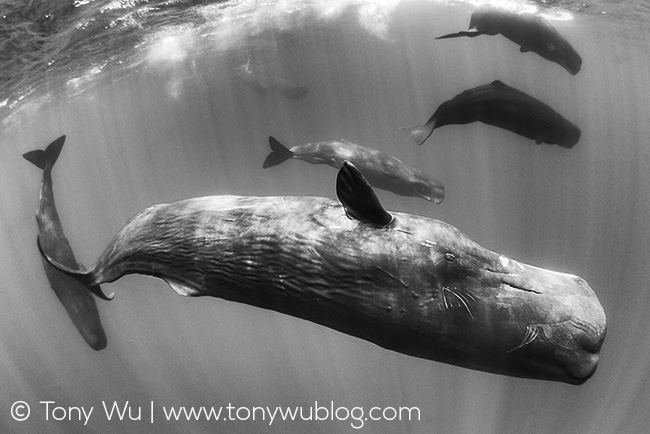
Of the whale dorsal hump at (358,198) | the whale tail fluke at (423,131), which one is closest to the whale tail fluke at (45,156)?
the whale tail fluke at (423,131)

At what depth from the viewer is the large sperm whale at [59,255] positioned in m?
9.19

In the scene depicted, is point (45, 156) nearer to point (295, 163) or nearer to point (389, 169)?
point (389, 169)

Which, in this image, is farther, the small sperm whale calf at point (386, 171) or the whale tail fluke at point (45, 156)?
the small sperm whale calf at point (386, 171)

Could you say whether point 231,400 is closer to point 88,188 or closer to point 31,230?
point 31,230

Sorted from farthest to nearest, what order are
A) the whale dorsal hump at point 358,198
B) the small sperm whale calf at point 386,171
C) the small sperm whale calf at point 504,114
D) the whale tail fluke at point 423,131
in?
1. the small sperm whale calf at point 386,171
2. the whale tail fluke at point 423,131
3. the small sperm whale calf at point 504,114
4. the whale dorsal hump at point 358,198

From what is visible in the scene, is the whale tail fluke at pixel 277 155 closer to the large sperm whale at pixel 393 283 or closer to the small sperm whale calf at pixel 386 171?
the small sperm whale calf at pixel 386 171

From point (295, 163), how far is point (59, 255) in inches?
1353

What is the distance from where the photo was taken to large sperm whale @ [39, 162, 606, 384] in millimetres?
3109

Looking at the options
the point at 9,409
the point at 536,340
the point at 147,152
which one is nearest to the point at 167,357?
the point at 9,409

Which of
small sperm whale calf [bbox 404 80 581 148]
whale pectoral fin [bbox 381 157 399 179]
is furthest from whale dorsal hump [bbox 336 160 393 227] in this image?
whale pectoral fin [bbox 381 157 399 179]

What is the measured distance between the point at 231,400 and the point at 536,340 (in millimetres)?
15950

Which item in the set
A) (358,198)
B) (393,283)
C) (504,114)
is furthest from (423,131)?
(393,283)

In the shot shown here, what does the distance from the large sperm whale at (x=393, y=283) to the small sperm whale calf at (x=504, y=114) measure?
5.39m

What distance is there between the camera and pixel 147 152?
66.4 m
